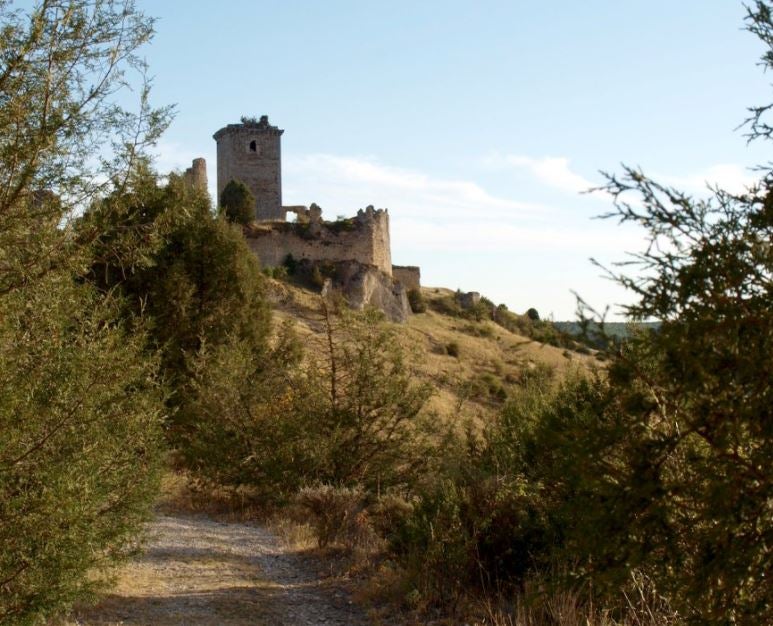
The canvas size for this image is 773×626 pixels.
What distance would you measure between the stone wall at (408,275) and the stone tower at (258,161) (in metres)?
7.65

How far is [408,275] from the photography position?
55250 mm

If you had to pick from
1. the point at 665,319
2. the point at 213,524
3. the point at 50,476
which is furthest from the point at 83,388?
the point at 213,524

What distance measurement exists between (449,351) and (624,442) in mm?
39082

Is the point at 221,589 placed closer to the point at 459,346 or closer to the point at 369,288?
the point at 459,346

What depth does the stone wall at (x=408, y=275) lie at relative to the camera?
180ft

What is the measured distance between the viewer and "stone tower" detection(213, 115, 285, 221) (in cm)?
5228

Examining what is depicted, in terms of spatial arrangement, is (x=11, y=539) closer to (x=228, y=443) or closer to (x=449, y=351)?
(x=228, y=443)

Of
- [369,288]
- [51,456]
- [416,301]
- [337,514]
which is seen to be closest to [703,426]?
[51,456]

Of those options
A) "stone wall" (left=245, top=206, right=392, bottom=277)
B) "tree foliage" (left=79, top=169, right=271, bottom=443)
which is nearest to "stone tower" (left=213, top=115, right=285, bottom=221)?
"stone wall" (left=245, top=206, right=392, bottom=277)

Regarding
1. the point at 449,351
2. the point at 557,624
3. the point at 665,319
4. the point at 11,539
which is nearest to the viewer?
the point at 665,319

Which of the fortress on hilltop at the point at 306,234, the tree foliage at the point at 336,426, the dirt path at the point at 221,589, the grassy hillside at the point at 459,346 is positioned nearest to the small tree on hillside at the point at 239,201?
the fortress on hilltop at the point at 306,234

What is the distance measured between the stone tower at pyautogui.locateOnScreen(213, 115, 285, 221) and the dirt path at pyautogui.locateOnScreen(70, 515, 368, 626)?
42.1 meters

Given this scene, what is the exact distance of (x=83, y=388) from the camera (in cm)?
636

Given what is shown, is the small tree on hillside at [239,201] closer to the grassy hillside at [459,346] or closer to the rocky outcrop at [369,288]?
the rocky outcrop at [369,288]
